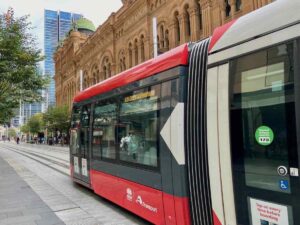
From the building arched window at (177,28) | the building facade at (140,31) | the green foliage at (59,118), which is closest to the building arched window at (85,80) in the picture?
the building facade at (140,31)

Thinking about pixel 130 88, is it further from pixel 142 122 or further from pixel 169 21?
pixel 169 21

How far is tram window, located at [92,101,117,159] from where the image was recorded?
7914 millimetres

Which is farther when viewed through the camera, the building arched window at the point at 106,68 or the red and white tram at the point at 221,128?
the building arched window at the point at 106,68

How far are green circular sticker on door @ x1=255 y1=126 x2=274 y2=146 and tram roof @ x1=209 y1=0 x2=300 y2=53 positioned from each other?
100 centimetres

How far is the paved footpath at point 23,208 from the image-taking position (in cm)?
744

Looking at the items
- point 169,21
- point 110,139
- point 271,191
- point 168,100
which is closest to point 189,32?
point 169,21

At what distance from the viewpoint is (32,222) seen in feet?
24.0

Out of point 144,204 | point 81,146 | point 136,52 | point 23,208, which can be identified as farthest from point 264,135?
point 136,52

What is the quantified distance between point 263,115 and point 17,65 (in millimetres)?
18326

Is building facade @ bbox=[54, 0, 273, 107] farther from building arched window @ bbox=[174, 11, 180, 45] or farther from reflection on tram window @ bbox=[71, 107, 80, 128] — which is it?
reflection on tram window @ bbox=[71, 107, 80, 128]

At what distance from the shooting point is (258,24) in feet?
13.5

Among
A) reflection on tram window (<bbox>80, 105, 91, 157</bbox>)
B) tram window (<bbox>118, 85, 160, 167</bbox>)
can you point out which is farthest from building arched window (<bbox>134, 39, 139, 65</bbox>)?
tram window (<bbox>118, 85, 160, 167</bbox>)

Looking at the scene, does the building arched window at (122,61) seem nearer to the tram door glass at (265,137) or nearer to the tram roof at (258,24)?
the tram roof at (258,24)

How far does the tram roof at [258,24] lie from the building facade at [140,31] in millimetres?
20165
